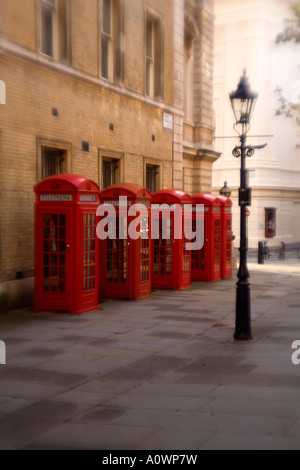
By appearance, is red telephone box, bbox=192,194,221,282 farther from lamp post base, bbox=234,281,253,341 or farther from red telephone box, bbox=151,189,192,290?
lamp post base, bbox=234,281,253,341

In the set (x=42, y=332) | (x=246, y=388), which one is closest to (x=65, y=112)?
(x=42, y=332)

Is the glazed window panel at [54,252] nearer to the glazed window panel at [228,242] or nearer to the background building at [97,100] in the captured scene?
the background building at [97,100]

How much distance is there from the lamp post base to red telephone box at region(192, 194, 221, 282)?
25.7 feet

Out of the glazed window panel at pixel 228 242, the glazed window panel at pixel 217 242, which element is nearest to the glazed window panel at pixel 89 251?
the glazed window panel at pixel 217 242

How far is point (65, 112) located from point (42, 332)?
19.5ft

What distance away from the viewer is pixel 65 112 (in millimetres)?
13828

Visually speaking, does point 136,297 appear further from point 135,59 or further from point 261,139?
point 261,139

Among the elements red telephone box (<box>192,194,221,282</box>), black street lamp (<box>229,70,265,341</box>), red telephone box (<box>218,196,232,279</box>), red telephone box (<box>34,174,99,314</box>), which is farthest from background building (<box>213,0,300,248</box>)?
black street lamp (<box>229,70,265,341</box>)

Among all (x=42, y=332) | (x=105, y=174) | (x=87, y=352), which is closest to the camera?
(x=87, y=352)

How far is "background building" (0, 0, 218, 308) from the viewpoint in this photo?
1215 cm

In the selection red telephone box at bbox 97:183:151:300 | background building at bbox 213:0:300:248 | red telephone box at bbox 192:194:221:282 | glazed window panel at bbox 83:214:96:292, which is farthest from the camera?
background building at bbox 213:0:300:248

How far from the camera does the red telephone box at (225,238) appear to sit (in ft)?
60.1

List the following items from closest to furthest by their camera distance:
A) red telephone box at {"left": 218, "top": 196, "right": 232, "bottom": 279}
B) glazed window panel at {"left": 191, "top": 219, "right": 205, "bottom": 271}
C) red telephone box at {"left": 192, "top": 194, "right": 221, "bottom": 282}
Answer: red telephone box at {"left": 192, "top": 194, "right": 221, "bottom": 282}
glazed window panel at {"left": 191, "top": 219, "right": 205, "bottom": 271}
red telephone box at {"left": 218, "top": 196, "right": 232, "bottom": 279}

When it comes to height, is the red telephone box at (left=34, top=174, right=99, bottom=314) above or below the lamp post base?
above
